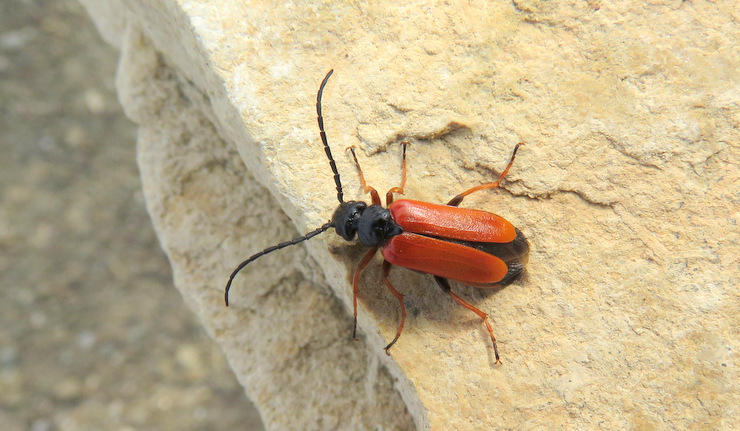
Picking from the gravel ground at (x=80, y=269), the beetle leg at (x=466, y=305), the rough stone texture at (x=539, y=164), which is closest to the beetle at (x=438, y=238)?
the beetle leg at (x=466, y=305)

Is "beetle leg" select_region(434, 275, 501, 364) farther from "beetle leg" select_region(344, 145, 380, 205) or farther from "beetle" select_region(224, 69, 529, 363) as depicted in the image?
"beetle leg" select_region(344, 145, 380, 205)

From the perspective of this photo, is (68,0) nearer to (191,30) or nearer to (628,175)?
(191,30)

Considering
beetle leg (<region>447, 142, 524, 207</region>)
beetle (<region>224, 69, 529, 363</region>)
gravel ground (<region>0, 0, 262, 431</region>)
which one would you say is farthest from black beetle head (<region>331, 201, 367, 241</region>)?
gravel ground (<region>0, 0, 262, 431</region>)

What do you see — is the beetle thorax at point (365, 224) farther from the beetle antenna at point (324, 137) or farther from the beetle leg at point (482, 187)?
the beetle leg at point (482, 187)

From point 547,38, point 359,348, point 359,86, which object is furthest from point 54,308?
point 547,38

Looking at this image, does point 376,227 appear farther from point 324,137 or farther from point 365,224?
point 324,137

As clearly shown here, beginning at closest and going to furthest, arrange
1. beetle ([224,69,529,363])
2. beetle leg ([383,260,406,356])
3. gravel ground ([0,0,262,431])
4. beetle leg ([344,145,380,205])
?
beetle ([224,69,529,363]) → beetle leg ([383,260,406,356]) → beetle leg ([344,145,380,205]) → gravel ground ([0,0,262,431])
